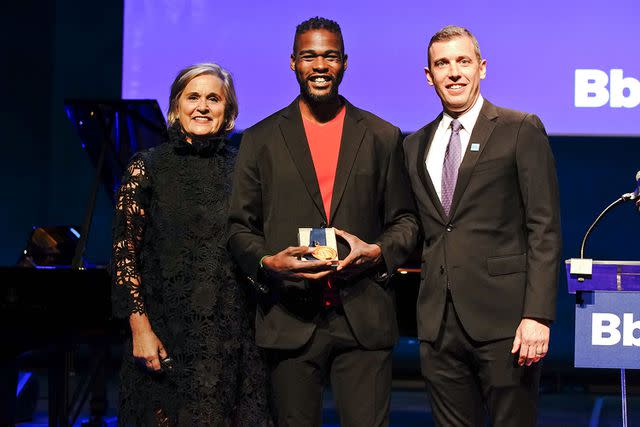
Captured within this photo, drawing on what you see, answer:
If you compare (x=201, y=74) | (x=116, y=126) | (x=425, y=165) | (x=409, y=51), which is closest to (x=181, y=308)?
(x=201, y=74)

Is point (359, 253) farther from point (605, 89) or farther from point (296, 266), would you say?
point (605, 89)

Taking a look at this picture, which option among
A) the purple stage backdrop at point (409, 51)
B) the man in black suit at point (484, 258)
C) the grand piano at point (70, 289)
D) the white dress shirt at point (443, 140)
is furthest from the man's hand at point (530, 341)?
the purple stage backdrop at point (409, 51)

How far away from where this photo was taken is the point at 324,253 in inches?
94.2

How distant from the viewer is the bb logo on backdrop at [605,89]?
5902 mm

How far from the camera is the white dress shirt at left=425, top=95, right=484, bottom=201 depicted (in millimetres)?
2686

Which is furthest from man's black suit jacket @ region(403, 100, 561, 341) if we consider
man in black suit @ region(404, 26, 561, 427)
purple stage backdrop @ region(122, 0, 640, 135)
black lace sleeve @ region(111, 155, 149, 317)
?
purple stage backdrop @ region(122, 0, 640, 135)

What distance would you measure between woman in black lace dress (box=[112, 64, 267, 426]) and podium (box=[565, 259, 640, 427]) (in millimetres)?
1053

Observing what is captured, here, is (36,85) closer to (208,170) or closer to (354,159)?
(208,170)

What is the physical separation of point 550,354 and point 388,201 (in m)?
4.86

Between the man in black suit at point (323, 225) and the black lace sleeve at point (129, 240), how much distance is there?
1.10 feet

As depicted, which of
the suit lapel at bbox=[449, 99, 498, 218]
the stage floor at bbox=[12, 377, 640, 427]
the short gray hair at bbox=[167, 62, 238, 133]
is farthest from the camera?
the stage floor at bbox=[12, 377, 640, 427]

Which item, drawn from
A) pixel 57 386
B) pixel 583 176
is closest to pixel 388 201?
pixel 57 386

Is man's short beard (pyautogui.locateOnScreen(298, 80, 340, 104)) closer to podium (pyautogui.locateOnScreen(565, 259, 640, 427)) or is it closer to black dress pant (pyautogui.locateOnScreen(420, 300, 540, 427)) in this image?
black dress pant (pyautogui.locateOnScreen(420, 300, 540, 427))

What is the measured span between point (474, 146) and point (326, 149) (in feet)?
1.44
